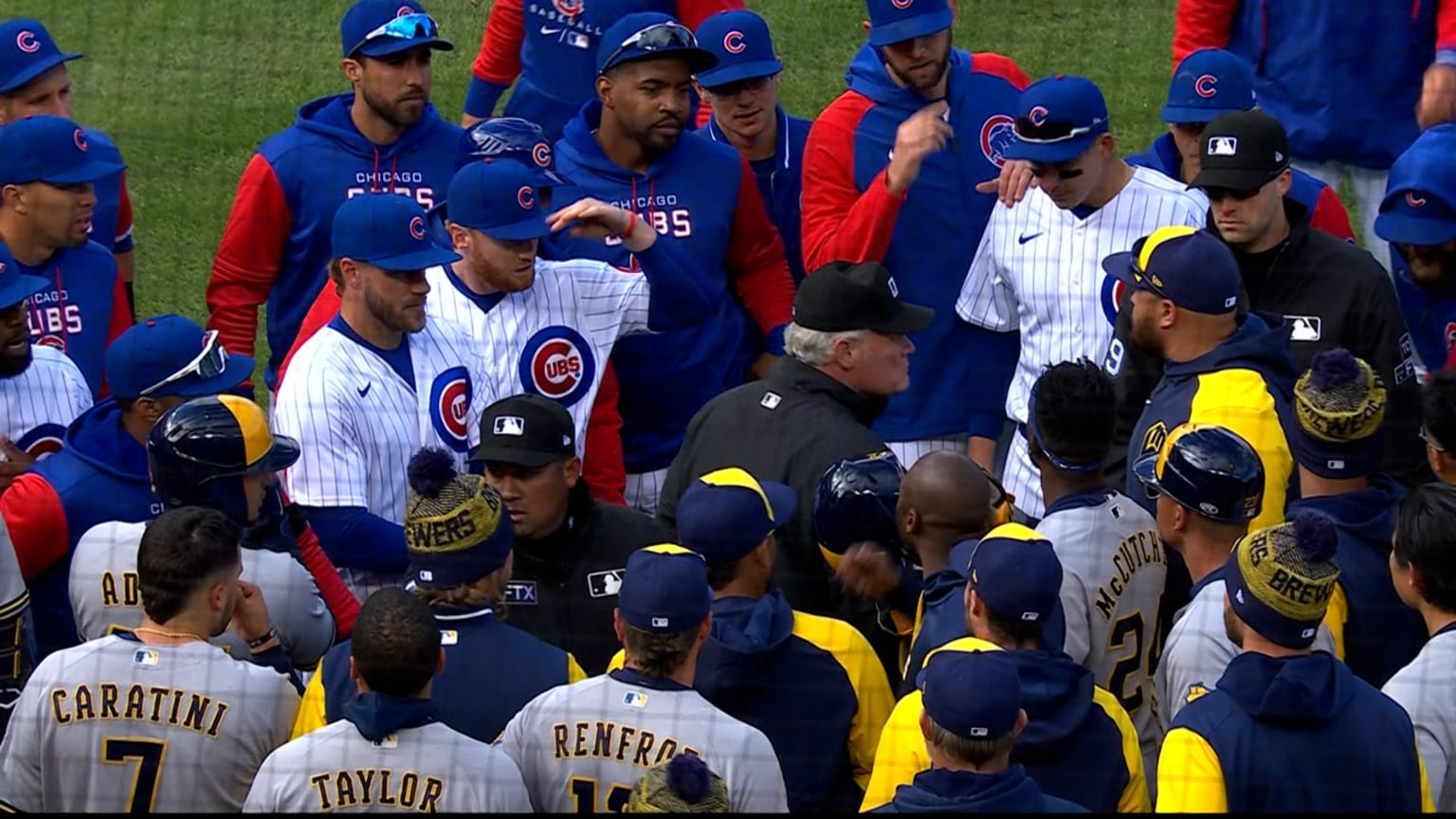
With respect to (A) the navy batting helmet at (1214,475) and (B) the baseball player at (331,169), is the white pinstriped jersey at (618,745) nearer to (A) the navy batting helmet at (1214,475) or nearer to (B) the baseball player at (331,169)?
(A) the navy batting helmet at (1214,475)

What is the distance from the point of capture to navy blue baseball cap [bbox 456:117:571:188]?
5.06 metres

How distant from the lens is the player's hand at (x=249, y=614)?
361cm

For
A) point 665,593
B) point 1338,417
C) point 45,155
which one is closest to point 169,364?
point 45,155

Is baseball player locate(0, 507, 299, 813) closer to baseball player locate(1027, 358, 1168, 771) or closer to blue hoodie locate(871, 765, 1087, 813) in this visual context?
blue hoodie locate(871, 765, 1087, 813)

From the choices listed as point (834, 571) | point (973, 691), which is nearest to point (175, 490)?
point (834, 571)

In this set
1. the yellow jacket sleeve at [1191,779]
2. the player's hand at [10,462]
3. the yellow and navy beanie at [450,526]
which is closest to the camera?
the yellow jacket sleeve at [1191,779]

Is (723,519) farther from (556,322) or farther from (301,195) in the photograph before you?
(301,195)

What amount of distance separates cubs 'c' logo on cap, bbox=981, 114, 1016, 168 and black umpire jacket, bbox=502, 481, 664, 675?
67.1 inches

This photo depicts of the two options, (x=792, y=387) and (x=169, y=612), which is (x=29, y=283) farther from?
(x=792, y=387)

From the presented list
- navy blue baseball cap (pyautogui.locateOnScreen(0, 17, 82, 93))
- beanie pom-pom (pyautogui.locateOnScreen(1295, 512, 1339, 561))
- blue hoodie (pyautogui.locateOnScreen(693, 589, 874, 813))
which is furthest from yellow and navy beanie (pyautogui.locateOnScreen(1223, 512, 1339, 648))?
navy blue baseball cap (pyautogui.locateOnScreen(0, 17, 82, 93))

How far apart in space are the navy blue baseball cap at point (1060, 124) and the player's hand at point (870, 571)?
1289 millimetres

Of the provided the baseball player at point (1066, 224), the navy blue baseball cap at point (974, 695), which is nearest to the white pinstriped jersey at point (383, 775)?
the navy blue baseball cap at point (974, 695)

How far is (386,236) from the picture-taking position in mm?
4387

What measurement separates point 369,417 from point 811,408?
3.17ft
